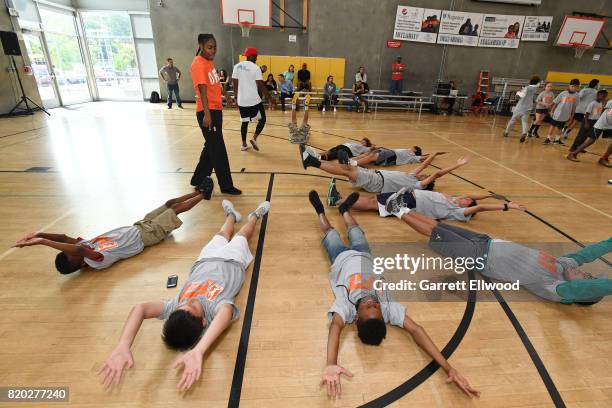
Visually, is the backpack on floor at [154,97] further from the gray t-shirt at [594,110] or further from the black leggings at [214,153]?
the gray t-shirt at [594,110]

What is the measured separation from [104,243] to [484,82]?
1597 cm

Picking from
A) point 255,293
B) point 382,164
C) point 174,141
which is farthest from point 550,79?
point 255,293

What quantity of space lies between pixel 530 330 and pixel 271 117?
9.41 metres

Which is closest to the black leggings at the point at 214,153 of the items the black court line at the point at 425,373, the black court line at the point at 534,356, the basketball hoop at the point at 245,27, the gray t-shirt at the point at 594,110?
the black court line at the point at 425,373

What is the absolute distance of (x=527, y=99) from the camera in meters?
8.17

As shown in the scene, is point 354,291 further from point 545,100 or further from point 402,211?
point 545,100

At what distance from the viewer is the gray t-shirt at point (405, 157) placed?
18.9 feet

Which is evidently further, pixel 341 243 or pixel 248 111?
pixel 248 111

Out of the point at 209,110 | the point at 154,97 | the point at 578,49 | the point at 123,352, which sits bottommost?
the point at 123,352

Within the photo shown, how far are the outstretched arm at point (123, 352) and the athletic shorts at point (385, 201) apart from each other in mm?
2657

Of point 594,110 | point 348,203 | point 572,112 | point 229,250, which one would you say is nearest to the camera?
point 229,250

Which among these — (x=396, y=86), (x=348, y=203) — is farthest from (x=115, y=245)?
(x=396, y=86)

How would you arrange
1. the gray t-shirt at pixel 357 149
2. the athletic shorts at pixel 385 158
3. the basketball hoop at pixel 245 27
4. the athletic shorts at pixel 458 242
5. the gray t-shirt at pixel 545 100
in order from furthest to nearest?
the basketball hoop at pixel 245 27
the gray t-shirt at pixel 545 100
the gray t-shirt at pixel 357 149
the athletic shorts at pixel 385 158
the athletic shorts at pixel 458 242

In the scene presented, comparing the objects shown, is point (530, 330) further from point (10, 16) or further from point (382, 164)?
point (10, 16)
